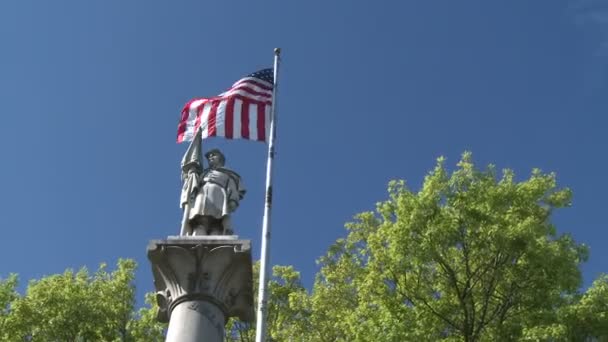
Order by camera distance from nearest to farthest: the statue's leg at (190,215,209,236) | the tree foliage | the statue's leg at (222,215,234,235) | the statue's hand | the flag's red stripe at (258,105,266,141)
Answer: the statue's leg at (222,215,234,235) < the statue's leg at (190,215,209,236) < the statue's hand < the flag's red stripe at (258,105,266,141) < the tree foliage

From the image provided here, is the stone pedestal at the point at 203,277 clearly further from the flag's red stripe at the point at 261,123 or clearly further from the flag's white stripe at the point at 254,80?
the flag's white stripe at the point at 254,80

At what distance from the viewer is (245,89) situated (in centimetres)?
1719

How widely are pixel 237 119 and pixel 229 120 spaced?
216 mm

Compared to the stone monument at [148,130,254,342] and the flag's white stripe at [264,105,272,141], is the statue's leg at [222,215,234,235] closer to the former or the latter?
the stone monument at [148,130,254,342]

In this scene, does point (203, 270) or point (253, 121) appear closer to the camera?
point (203, 270)

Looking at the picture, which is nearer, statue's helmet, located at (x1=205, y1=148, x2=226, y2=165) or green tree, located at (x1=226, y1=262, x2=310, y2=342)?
statue's helmet, located at (x1=205, y1=148, x2=226, y2=165)

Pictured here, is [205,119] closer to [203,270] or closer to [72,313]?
[203,270]

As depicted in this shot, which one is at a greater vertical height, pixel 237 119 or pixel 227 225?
pixel 237 119

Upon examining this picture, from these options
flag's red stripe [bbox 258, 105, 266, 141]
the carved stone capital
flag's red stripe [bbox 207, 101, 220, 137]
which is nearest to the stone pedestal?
the carved stone capital

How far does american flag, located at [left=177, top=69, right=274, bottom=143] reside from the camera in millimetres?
16141

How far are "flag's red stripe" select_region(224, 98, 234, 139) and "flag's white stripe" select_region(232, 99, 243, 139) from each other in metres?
0.07

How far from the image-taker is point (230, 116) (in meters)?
16.3

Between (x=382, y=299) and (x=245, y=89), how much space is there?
7081 millimetres

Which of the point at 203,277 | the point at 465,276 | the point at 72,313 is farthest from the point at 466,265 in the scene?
the point at 72,313
